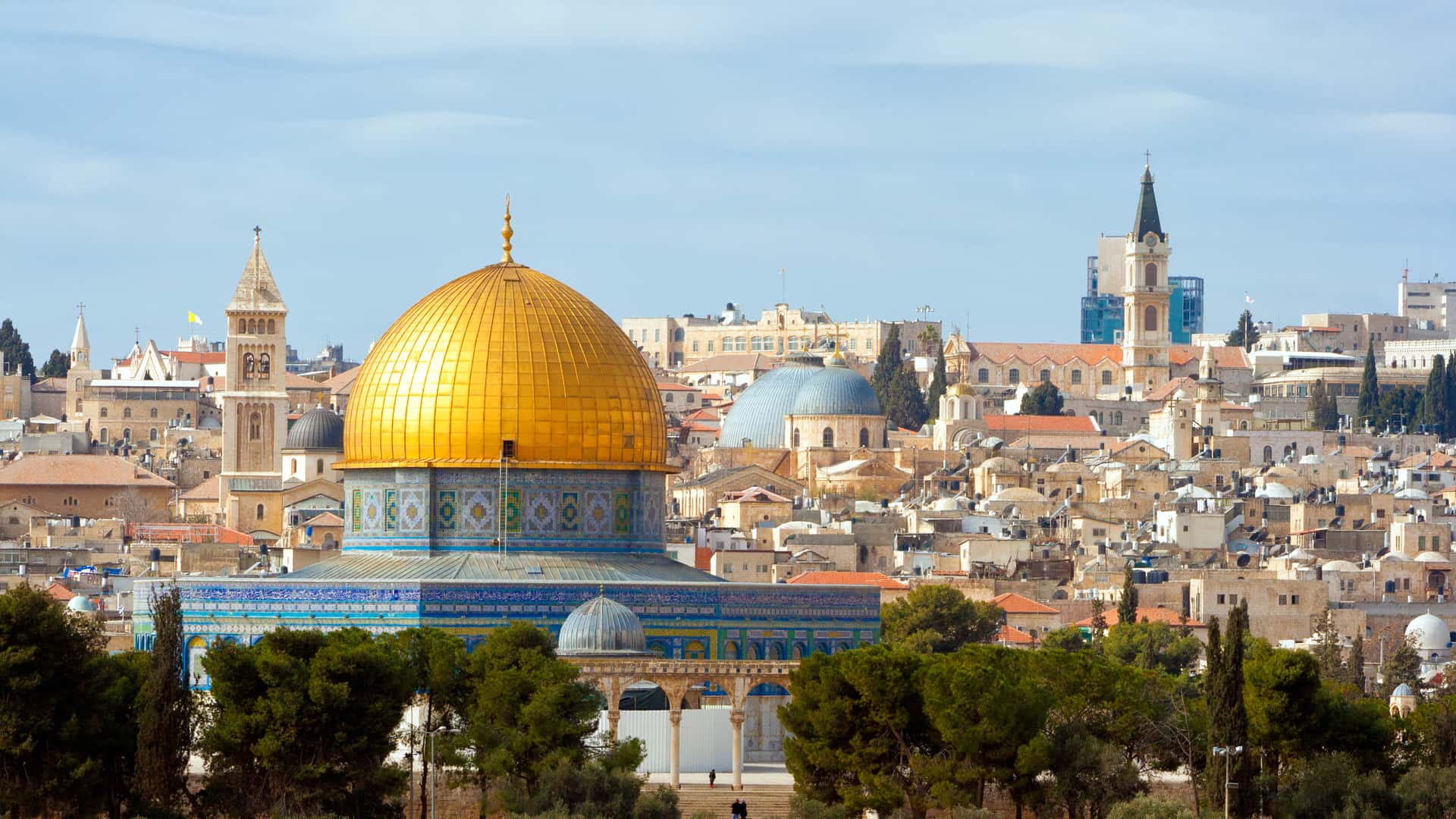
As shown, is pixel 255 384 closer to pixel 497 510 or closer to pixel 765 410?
pixel 765 410

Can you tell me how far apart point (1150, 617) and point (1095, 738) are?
25.3m

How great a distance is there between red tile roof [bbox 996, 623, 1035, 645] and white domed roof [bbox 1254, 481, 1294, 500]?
70.4 ft

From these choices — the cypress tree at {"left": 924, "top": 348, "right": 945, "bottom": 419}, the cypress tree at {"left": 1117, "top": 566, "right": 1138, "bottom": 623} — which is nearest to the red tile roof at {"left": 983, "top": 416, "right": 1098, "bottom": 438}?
the cypress tree at {"left": 924, "top": 348, "right": 945, "bottom": 419}

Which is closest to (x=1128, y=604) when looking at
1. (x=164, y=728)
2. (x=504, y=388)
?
(x=504, y=388)

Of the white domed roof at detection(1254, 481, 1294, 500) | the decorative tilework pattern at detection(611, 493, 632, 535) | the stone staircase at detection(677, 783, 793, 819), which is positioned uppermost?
the decorative tilework pattern at detection(611, 493, 632, 535)

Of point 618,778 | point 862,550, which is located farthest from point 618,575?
point 862,550

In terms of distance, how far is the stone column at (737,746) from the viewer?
121 feet

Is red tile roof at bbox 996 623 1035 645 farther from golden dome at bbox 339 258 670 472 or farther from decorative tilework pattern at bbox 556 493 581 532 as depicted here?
decorative tilework pattern at bbox 556 493 581 532

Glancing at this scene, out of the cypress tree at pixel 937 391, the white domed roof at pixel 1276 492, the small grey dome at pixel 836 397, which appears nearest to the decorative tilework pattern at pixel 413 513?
the white domed roof at pixel 1276 492

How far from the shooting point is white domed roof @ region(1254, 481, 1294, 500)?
78.7 metres

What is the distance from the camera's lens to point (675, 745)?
1460 inches

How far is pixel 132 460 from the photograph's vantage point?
88.4 meters

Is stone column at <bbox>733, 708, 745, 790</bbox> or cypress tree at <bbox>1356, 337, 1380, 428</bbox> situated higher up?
cypress tree at <bbox>1356, 337, 1380, 428</bbox>

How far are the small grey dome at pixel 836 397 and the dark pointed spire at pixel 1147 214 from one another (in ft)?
74.3
